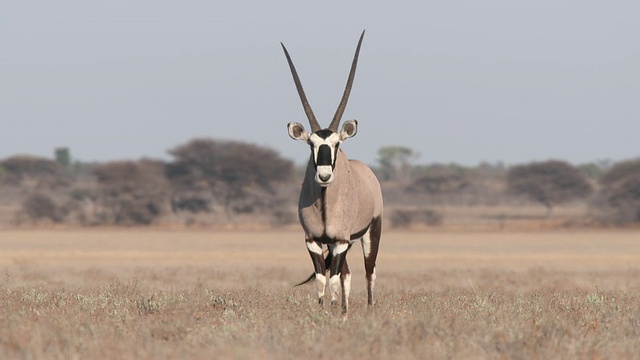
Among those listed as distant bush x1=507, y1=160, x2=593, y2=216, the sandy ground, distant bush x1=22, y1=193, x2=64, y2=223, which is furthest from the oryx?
distant bush x1=507, y1=160, x2=593, y2=216

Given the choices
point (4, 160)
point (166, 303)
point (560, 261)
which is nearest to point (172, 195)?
point (4, 160)

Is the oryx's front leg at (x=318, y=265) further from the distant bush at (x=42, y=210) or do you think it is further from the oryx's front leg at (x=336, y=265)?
the distant bush at (x=42, y=210)

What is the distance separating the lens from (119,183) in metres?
60.3

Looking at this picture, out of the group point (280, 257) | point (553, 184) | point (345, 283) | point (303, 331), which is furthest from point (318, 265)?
point (553, 184)

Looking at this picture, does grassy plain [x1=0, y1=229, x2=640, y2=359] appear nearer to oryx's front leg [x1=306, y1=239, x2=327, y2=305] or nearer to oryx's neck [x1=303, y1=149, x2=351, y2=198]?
oryx's front leg [x1=306, y1=239, x2=327, y2=305]

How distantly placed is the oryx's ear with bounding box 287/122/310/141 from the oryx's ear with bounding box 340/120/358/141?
0.37 metres

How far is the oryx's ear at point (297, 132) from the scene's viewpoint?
10008mm

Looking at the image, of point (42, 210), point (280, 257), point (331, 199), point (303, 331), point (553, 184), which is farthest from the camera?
point (553, 184)

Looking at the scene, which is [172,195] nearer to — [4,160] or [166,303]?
[4,160]

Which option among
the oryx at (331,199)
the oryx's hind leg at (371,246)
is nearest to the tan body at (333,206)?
the oryx at (331,199)

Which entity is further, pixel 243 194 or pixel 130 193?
pixel 243 194

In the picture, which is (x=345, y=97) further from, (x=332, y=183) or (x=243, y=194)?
(x=243, y=194)

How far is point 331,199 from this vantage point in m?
10.3

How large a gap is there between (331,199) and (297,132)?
790 mm
